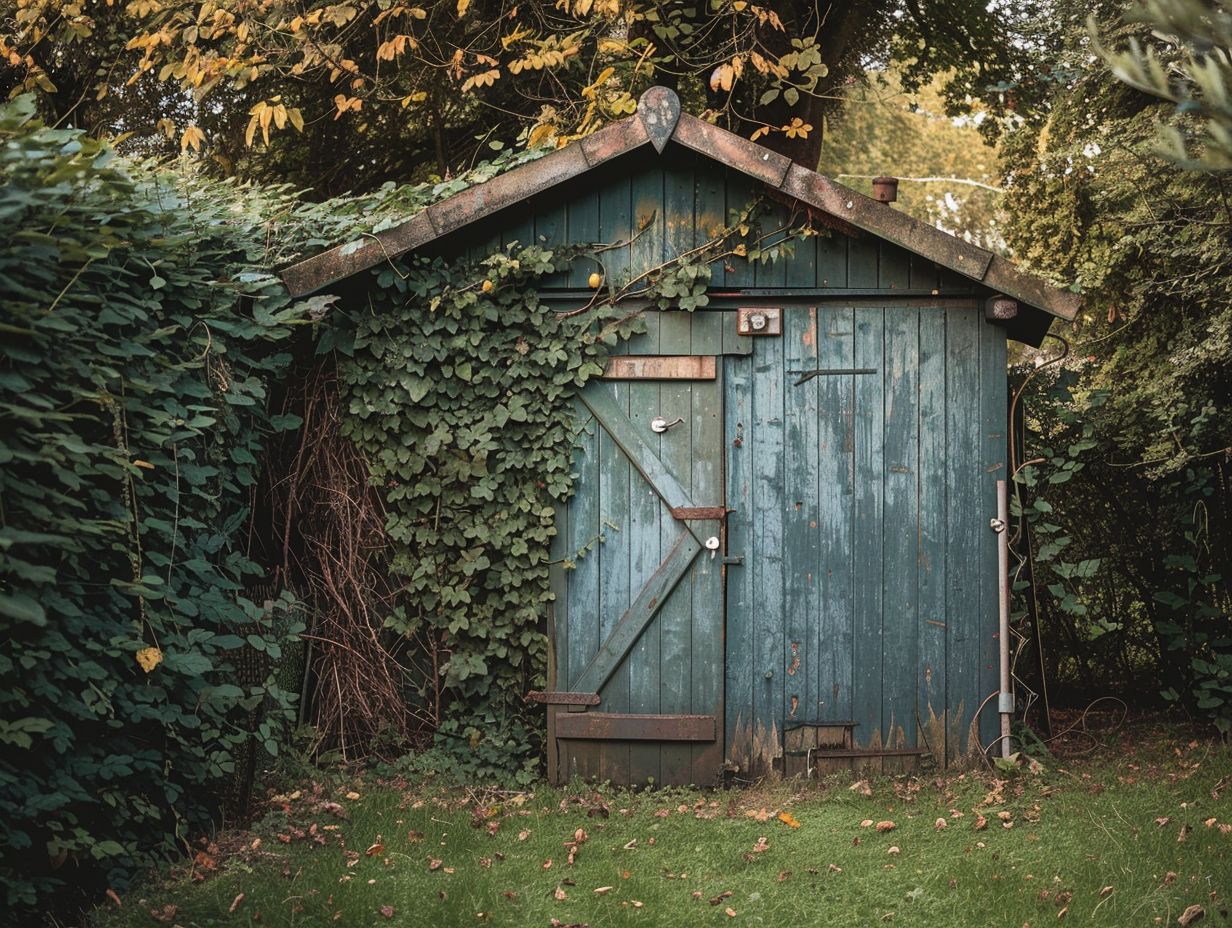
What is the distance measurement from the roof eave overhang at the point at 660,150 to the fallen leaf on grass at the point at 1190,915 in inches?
119

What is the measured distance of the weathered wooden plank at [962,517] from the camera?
6707 millimetres

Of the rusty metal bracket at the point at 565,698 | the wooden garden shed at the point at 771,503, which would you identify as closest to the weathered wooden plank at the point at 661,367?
the wooden garden shed at the point at 771,503

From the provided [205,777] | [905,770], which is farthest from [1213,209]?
[205,777]

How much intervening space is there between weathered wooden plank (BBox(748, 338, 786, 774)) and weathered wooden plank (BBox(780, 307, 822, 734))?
0.04m

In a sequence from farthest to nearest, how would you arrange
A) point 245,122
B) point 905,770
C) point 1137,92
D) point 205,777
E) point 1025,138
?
point 245,122, point 1025,138, point 1137,92, point 905,770, point 205,777

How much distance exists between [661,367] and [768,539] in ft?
3.81

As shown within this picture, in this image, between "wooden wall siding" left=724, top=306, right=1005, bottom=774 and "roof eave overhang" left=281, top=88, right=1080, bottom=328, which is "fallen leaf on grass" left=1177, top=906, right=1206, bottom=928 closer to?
"wooden wall siding" left=724, top=306, right=1005, bottom=774

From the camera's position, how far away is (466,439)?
674 centimetres

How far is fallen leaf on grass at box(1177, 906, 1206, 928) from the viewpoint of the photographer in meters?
4.61

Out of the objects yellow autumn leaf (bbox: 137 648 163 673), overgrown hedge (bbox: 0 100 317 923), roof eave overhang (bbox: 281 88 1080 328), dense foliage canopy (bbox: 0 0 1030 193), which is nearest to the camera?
overgrown hedge (bbox: 0 100 317 923)

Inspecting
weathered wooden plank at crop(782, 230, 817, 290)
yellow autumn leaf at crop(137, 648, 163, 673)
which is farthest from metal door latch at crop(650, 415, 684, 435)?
yellow autumn leaf at crop(137, 648, 163, 673)

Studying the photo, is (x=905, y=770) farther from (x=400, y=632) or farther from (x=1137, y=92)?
(x=1137, y=92)

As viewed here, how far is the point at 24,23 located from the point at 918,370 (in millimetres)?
8328

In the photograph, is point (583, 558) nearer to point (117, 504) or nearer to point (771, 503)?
point (771, 503)
